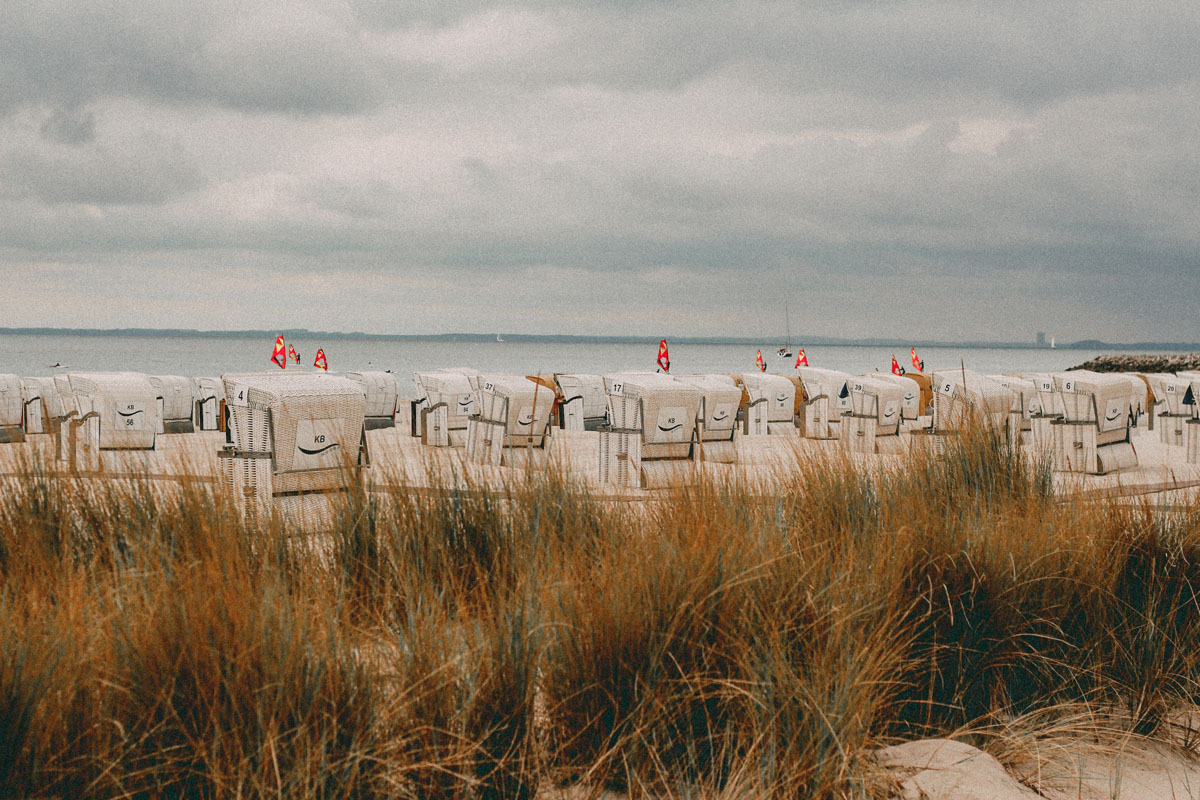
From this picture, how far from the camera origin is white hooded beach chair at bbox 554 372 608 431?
17.2 m

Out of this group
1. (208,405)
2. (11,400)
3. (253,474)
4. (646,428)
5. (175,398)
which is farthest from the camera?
(208,405)

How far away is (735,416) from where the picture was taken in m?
11.3

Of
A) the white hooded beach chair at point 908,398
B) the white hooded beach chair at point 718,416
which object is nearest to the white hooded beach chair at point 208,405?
the white hooded beach chair at point 718,416

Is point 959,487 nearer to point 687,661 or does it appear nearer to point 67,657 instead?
point 687,661

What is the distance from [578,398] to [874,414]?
19.7ft

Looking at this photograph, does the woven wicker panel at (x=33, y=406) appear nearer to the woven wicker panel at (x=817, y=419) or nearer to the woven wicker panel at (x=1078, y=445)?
the woven wicker panel at (x=817, y=419)

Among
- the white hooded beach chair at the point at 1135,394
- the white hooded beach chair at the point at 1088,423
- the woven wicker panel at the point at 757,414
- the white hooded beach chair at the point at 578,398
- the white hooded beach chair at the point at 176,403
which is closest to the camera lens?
the white hooded beach chair at the point at 1088,423

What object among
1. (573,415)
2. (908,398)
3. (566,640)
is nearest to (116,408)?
(573,415)

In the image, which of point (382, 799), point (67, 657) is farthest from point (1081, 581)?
point (67, 657)

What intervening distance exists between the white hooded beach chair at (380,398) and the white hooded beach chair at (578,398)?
3.97 metres

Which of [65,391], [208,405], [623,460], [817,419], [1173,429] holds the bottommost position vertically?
[1173,429]

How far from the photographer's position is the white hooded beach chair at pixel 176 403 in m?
16.9

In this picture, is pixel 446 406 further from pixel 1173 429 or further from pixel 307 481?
pixel 1173 429

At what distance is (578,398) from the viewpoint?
17.5 m
